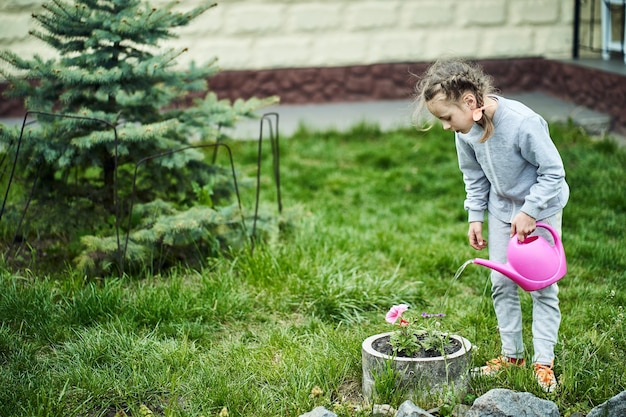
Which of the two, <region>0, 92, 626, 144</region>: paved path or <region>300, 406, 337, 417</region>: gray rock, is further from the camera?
<region>0, 92, 626, 144</region>: paved path

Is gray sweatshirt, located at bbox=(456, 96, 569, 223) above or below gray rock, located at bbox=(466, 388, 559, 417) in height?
above

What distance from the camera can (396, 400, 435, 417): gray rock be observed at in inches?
118

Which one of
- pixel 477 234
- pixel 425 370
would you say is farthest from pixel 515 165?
pixel 425 370

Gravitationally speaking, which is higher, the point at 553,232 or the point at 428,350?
the point at 553,232

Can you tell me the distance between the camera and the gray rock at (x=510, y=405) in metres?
3.01

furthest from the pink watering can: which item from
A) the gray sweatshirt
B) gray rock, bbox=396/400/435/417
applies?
gray rock, bbox=396/400/435/417

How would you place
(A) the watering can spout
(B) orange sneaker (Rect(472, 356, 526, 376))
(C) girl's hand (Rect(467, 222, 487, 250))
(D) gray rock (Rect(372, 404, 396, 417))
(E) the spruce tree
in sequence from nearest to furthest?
(D) gray rock (Rect(372, 404, 396, 417)), (A) the watering can spout, (B) orange sneaker (Rect(472, 356, 526, 376)), (C) girl's hand (Rect(467, 222, 487, 250)), (E) the spruce tree

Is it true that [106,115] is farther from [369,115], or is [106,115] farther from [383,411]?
[369,115]

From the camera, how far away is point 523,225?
11.0ft

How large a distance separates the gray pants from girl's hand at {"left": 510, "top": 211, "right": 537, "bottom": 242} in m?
0.16

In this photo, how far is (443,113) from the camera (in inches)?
135

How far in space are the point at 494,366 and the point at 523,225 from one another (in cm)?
63

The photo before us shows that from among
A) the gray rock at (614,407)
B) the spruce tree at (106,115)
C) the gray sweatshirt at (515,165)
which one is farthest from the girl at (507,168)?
the spruce tree at (106,115)

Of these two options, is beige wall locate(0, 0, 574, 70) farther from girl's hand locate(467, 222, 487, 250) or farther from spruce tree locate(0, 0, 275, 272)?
girl's hand locate(467, 222, 487, 250)
